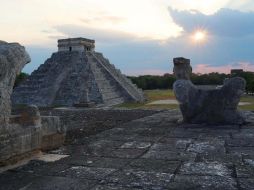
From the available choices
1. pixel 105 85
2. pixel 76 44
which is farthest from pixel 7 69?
pixel 76 44

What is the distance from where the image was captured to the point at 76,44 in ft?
108

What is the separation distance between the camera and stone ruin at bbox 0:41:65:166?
5.40 meters

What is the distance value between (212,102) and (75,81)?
1904 cm

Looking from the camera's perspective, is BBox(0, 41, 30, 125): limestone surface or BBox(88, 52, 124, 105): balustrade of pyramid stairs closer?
BBox(0, 41, 30, 125): limestone surface

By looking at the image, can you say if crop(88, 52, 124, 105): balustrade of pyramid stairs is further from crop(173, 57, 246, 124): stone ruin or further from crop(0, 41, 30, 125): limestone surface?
crop(0, 41, 30, 125): limestone surface

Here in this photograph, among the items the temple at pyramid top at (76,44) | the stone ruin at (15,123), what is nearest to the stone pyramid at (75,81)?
the temple at pyramid top at (76,44)

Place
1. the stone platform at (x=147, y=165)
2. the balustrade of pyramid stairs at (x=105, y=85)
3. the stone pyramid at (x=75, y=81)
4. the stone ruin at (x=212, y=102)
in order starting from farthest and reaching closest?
the balustrade of pyramid stairs at (x=105, y=85)
the stone pyramid at (x=75, y=81)
the stone ruin at (x=212, y=102)
the stone platform at (x=147, y=165)

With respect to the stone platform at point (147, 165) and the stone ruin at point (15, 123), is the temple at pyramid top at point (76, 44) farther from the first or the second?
the stone ruin at point (15, 123)

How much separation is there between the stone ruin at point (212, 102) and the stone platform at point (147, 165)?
1.64 meters

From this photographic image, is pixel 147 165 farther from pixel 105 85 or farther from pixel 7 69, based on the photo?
pixel 105 85

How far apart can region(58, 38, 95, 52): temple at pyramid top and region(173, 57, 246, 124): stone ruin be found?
76.2ft

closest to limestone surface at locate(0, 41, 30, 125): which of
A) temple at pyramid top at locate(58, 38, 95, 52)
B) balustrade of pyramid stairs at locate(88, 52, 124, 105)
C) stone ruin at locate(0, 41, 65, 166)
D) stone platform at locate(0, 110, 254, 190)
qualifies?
stone ruin at locate(0, 41, 65, 166)

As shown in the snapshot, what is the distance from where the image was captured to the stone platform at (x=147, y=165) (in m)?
4.73

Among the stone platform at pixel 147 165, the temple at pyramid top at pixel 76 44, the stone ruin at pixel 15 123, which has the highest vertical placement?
the temple at pyramid top at pixel 76 44
